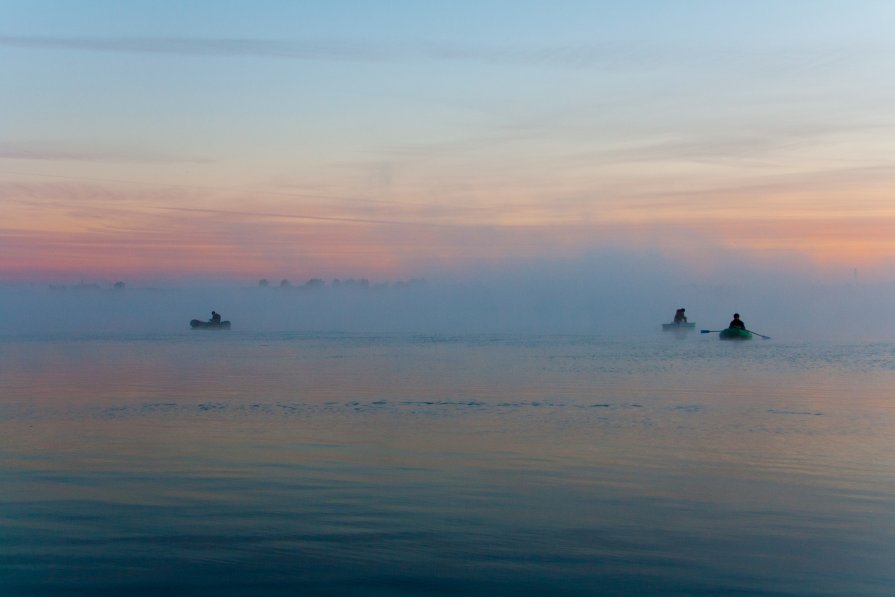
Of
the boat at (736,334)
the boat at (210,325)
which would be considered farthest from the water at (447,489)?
the boat at (210,325)

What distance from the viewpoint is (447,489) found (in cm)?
1620

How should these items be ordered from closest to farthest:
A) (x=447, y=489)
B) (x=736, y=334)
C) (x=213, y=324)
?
(x=447, y=489) < (x=736, y=334) < (x=213, y=324)

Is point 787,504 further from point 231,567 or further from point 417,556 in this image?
point 231,567

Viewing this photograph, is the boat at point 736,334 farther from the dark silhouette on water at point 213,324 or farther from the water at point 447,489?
the dark silhouette on water at point 213,324

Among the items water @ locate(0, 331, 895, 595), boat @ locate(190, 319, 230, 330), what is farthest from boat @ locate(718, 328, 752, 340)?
boat @ locate(190, 319, 230, 330)

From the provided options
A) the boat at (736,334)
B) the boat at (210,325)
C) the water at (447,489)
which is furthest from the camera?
the boat at (210,325)

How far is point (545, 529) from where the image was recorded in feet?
44.4

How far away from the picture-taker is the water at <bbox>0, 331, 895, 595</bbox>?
11562mm

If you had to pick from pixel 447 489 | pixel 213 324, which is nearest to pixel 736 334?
pixel 213 324

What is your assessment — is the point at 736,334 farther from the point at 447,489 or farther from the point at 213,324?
the point at 447,489

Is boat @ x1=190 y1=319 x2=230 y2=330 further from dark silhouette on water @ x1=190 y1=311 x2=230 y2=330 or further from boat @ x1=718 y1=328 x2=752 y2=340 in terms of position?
boat @ x1=718 y1=328 x2=752 y2=340

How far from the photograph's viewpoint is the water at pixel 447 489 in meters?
11.6

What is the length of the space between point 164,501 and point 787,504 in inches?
346

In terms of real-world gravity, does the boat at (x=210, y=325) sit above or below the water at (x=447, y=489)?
above
